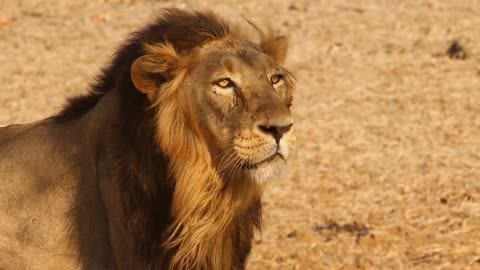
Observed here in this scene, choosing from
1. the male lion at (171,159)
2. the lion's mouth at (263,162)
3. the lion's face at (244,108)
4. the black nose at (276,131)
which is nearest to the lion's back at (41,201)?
the male lion at (171,159)

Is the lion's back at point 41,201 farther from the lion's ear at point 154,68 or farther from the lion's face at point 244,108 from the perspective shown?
the lion's face at point 244,108

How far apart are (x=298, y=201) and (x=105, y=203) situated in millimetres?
3099

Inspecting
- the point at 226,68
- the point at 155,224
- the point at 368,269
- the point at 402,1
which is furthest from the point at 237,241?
the point at 402,1

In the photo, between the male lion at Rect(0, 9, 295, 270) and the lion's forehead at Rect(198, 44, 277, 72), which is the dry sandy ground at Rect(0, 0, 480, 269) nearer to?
the male lion at Rect(0, 9, 295, 270)

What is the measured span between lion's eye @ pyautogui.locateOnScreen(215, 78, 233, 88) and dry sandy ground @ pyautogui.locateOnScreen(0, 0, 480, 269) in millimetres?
2326

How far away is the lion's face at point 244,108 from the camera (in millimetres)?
4629

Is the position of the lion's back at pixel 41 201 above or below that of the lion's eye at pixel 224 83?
below

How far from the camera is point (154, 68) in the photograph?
4.77 m

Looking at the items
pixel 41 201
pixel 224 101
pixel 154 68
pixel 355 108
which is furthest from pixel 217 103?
pixel 355 108

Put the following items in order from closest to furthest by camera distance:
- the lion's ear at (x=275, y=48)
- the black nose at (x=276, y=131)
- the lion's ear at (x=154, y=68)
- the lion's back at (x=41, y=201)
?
the black nose at (x=276, y=131)
the lion's ear at (x=154, y=68)
the lion's back at (x=41, y=201)
the lion's ear at (x=275, y=48)

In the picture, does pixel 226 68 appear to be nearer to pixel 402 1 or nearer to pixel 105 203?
pixel 105 203

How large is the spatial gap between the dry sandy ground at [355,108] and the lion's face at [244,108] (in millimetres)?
2246

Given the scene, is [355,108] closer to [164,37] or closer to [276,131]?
[164,37]

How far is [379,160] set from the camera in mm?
8547
